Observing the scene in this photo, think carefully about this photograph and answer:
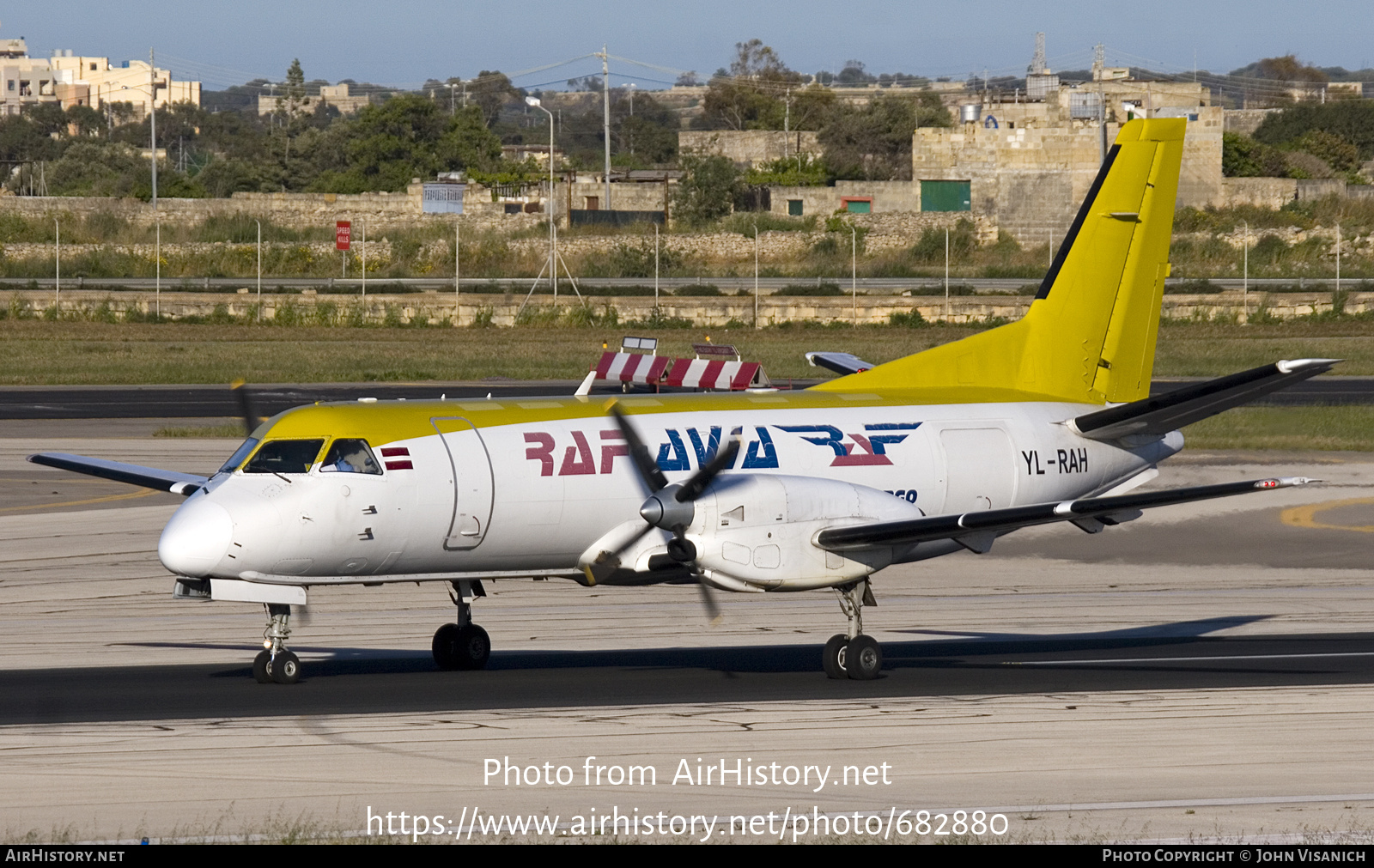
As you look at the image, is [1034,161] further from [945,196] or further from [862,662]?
[862,662]

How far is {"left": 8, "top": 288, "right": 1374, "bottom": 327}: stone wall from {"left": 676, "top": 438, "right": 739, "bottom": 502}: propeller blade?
5063 centimetres

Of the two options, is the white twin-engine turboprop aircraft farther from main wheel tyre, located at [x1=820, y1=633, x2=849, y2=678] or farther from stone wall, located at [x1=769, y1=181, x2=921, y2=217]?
stone wall, located at [x1=769, y1=181, x2=921, y2=217]

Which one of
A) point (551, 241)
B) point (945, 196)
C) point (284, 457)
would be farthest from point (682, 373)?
Result: point (945, 196)

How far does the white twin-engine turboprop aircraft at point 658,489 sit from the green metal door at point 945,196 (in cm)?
8616

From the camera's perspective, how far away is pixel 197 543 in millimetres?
15219

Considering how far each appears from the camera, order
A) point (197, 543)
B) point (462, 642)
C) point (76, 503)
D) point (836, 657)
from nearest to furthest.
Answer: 1. point (197, 543)
2. point (836, 657)
3. point (462, 642)
4. point (76, 503)

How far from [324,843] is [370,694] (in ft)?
17.6

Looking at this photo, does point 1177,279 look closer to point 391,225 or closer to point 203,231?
point 391,225

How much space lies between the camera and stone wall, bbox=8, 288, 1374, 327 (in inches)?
2650

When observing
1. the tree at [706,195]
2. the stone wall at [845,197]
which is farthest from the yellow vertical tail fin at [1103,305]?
the tree at [706,195]

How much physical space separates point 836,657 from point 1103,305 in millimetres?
7221

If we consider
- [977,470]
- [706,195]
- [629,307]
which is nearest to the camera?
[977,470]

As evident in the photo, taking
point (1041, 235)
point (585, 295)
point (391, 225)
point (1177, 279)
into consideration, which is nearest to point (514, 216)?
point (391, 225)

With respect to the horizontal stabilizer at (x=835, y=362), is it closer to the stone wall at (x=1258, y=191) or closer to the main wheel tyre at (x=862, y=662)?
the main wheel tyre at (x=862, y=662)
